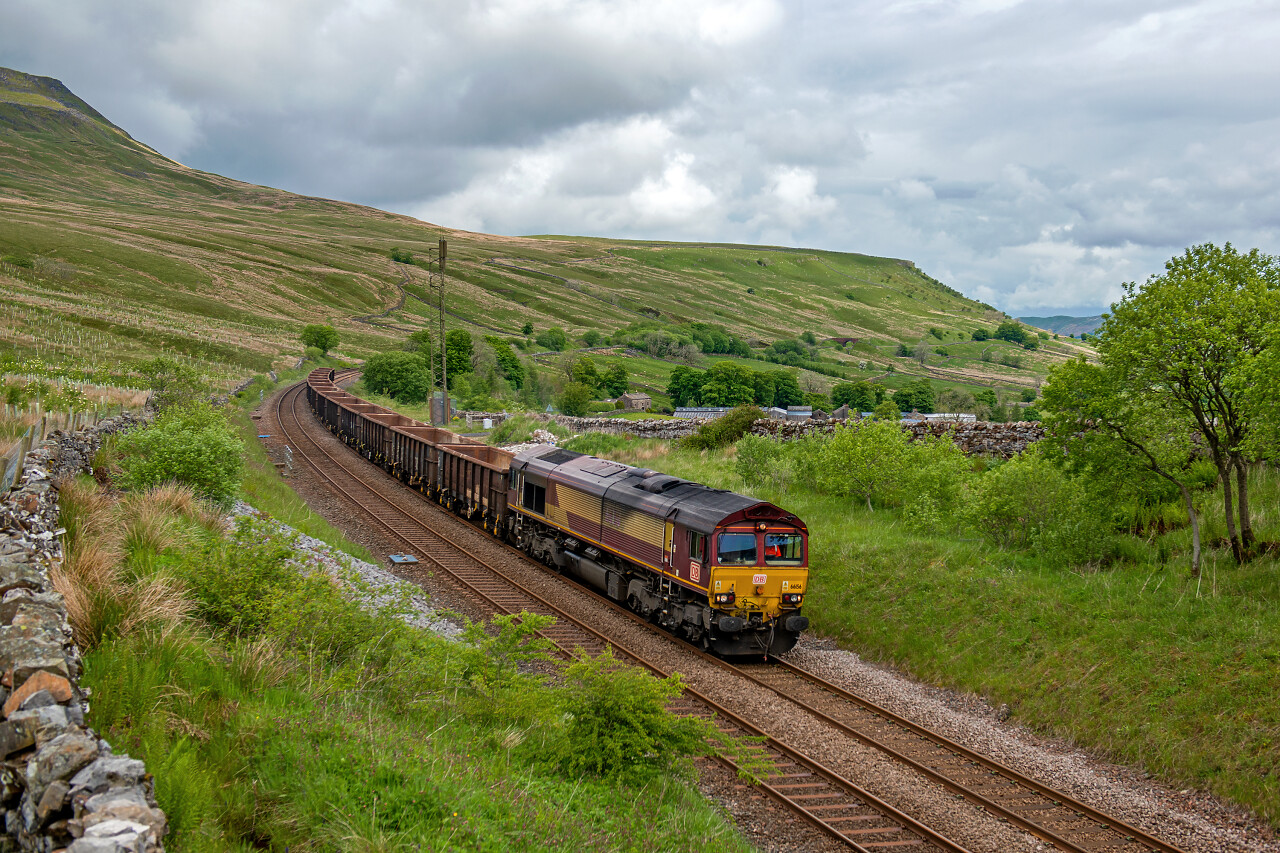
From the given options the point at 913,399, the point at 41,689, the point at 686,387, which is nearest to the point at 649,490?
the point at 41,689

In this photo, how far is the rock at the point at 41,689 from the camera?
517 cm

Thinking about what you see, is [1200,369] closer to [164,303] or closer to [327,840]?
[327,840]

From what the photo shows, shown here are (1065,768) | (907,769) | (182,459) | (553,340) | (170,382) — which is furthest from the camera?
(553,340)

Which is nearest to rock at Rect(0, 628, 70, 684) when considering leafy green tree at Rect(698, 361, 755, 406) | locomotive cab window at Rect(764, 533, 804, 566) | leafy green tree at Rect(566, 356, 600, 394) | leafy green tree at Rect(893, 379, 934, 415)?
locomotive cab window at Rect(764, 533, 804, 566)

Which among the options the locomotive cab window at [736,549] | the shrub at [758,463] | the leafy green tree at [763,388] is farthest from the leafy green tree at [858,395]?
the locomotive cab window at [736,549]

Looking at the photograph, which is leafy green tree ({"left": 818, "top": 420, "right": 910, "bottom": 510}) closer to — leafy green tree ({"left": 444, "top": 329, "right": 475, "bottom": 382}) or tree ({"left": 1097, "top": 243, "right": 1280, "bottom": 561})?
tree ({"left": 1097, "top": 243, "right": 1280, "bottom": 561})

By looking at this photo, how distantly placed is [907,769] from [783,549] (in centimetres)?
601

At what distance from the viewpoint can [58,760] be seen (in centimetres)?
463

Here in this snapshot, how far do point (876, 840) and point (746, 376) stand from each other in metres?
124

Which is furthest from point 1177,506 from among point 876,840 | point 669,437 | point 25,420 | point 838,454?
point 669,437

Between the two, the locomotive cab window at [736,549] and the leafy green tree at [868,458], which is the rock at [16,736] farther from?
the leafy green tree at [868,458]

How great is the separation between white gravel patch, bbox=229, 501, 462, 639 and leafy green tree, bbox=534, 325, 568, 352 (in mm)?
146025

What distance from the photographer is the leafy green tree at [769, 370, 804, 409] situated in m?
138

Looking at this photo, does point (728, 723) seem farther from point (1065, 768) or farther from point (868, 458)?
point (868, 458)
